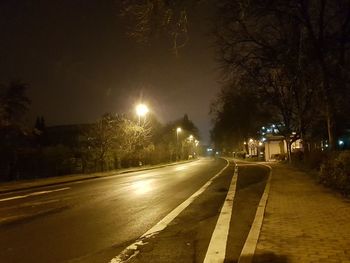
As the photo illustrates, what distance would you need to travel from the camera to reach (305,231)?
28.9ft

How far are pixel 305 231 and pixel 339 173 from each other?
762cm

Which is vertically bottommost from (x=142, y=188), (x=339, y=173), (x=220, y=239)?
(x=220, y=239)

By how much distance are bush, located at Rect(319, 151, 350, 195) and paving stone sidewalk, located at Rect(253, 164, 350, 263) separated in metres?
0.73

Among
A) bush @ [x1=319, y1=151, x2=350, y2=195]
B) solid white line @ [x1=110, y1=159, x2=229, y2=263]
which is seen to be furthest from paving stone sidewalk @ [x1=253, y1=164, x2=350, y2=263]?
solid white line @ [x1=110, y1=159, x2=229, y2=263]

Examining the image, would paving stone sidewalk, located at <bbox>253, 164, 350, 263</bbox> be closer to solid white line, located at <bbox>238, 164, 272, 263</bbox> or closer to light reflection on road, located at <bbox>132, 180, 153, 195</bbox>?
solid white line, located at <bbox>238, 164, 272, 263</bbox>

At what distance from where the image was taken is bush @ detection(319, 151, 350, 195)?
48.0 feet

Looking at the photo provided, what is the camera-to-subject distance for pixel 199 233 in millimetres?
9484

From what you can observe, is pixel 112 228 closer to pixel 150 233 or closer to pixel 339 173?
pixel 150 233

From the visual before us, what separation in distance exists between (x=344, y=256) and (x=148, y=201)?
923 centimetres

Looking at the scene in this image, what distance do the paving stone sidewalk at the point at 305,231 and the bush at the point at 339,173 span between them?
73 cm

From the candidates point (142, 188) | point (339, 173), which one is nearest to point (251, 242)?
point (339, 173)

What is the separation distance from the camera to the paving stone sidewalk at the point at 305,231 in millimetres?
6918

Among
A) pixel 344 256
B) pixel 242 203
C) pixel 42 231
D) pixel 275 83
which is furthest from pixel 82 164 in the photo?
pixel 344 256

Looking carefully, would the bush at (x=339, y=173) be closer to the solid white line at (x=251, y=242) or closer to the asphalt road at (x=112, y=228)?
the asphalt road at (x=112, y=228)
